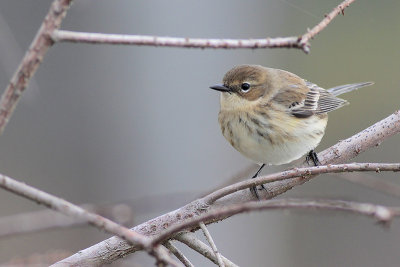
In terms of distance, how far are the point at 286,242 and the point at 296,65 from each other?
3128 mm

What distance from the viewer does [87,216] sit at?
4.55 feet

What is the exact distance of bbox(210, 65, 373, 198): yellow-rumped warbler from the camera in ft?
12.1

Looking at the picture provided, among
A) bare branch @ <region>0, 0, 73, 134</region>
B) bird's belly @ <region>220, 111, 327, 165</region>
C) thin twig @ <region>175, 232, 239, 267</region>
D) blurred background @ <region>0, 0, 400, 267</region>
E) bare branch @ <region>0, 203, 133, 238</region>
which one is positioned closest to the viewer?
bare branch @ <region>0, 0, 73, 134</region>

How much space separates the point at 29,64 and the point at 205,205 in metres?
1.05

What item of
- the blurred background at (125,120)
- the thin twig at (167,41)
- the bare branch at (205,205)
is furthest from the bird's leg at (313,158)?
the blurred background at (125,120)

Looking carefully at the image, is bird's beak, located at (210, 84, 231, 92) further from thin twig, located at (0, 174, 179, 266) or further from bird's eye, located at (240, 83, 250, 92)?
thin twig, located at (0, 174, 179, 266)

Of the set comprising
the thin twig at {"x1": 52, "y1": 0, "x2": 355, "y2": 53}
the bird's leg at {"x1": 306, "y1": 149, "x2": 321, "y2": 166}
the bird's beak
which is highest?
the bird's beak

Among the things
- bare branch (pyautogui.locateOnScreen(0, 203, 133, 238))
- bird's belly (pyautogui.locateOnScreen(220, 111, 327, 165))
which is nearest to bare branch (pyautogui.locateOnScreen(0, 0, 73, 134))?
bare branch (pyautogui.locateOnScreen(0, 203, 133, 238))

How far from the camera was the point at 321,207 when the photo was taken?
138 cm

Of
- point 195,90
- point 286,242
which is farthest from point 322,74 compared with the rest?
point 195,90

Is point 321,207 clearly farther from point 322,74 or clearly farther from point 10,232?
point 322,74

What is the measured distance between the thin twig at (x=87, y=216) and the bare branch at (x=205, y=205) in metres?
0.28

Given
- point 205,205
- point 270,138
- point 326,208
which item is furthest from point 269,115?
point 326,208

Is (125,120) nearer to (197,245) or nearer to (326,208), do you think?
(197,245)
